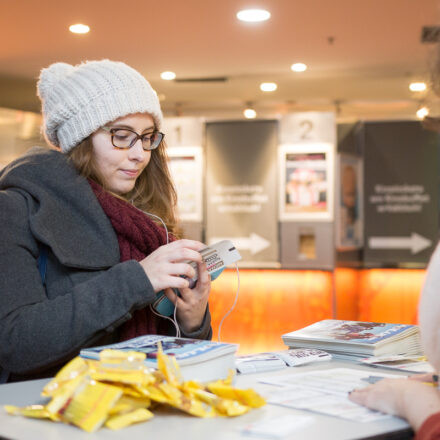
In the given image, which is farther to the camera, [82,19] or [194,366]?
[82,19]

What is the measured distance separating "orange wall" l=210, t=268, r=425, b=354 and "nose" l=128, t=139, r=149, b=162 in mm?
4393

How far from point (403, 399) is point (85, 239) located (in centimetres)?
92

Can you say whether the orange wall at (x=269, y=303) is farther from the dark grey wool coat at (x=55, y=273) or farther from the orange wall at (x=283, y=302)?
the dark grey wool coat at (x=55, y=273)

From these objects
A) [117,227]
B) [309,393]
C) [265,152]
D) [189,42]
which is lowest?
[309,393]

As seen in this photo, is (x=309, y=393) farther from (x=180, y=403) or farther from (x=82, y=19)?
(x=82, y=19)

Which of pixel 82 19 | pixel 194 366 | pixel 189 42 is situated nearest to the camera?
pixel 194 366

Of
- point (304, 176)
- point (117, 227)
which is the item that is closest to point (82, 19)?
point (304, 176)

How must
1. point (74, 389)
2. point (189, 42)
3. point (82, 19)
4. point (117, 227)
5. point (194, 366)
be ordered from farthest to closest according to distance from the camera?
point (189, 42) → point (82, 19) → point (117, 227) → point (194, 366) → point (74, 389)

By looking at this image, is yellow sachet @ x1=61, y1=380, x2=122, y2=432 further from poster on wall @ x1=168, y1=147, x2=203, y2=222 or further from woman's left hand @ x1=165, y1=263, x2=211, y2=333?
poster on wall @ x1=168, y1=147, x2=203, y2=222

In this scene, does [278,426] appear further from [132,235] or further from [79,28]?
[79,28]

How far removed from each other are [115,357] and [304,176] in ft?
18.0

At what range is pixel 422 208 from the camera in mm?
6699

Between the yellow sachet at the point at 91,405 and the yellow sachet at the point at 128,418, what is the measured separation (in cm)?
2

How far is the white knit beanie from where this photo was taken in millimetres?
1828
